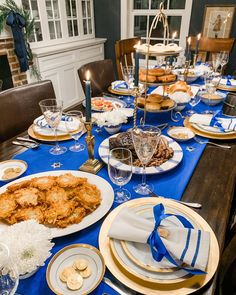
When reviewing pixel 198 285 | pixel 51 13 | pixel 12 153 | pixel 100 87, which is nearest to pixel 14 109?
pixel 12 153

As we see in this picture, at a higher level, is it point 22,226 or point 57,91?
point 22,226

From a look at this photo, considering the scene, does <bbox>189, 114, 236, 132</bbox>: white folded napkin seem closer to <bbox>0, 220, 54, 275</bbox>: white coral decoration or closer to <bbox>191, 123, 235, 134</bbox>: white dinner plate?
<bbox>191, 123, 235, 134</bbox>: white dinner plate

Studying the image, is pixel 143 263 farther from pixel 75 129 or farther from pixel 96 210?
pixel 75 129

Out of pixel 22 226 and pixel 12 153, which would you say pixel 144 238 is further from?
pixel 12 153

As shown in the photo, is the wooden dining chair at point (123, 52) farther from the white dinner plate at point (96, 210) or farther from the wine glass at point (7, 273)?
the wine glass at point (7, 273)

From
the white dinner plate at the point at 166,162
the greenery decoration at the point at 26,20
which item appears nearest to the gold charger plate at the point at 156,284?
the white dinner plate at the point at 166,162

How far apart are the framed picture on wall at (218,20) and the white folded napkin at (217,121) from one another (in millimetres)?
2511

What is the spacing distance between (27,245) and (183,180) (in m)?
0.55

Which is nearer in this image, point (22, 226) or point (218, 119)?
point (22, 226)

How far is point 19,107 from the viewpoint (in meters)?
1.37

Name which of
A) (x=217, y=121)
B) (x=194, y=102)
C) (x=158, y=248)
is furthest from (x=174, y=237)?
(x=194, y=102)

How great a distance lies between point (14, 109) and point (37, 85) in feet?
0.75

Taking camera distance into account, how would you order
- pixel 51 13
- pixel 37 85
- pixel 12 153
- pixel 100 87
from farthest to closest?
pixel 51 13 < pixel 100 87 < pixel 37 85 < pixel 12 153

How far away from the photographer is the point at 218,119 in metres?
1.17
